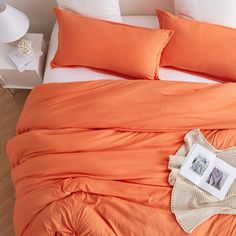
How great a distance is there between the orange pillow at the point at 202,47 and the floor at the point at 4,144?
3.92 ft

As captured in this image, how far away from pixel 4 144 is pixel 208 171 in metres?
1.42

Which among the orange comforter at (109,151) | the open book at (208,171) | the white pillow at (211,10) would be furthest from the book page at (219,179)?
the white pillow at (211,10)

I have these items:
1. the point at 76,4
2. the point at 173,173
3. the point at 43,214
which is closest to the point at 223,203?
the point at 173,173

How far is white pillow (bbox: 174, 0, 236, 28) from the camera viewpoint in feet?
6.23

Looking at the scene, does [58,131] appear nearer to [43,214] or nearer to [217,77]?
[43,214]

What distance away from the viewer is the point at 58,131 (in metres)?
1.83

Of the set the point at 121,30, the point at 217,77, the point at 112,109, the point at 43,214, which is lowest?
the point at 43,214

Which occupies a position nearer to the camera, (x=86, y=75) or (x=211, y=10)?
(x=211, y=10)

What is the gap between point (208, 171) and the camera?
68.8 inches

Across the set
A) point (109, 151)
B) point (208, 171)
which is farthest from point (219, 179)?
point (109, 151)

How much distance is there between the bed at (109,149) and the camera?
160cm

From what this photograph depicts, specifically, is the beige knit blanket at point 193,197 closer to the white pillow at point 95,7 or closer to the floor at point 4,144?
the white pillow at point 95,7

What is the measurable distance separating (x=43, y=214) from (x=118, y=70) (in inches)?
35.3

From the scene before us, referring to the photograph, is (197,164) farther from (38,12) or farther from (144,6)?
(38,12)
